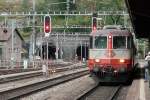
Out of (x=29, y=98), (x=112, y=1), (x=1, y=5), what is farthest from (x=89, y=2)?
(x=29, y=98)

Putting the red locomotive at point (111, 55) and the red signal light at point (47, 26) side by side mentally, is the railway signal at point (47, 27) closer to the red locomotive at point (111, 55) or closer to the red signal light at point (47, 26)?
the red signal light at point (47, 26)

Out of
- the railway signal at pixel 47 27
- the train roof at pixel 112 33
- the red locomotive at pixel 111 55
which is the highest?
the railway signal at pixel 47 27

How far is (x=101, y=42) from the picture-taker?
27844 mm

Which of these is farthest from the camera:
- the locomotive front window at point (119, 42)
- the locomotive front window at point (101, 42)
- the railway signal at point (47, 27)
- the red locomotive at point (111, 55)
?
the railway signal at point (47, 27)

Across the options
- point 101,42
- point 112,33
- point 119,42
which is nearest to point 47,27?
point 101,42

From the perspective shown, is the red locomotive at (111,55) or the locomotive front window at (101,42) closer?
the red locomotive at (111,55)

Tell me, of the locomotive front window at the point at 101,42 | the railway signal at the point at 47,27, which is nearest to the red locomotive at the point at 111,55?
the locomotive front window at the point at 101,42

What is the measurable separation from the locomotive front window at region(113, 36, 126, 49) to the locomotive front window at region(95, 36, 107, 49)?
548mm

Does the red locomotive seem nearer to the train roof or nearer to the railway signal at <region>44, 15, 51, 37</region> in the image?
the train roof

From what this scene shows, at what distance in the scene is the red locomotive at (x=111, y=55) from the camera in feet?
87.6

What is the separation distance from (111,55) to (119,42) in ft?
3.25

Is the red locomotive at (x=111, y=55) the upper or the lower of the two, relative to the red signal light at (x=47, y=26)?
lower

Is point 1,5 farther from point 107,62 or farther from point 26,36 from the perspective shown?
point 107,62

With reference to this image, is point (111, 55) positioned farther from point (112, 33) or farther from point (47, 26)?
point (47, 26)
